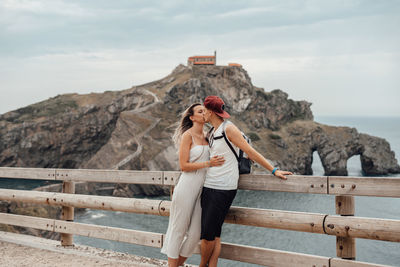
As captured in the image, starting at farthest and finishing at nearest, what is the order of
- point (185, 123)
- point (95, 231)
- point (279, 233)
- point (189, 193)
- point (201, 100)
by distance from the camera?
point (201, 100) → point (279, 233) → point (95, 231) → point (185, 123) → point (189, 193)

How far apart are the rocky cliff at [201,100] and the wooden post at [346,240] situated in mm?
83786

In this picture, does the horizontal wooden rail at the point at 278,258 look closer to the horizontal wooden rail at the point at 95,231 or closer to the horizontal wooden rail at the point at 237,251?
the horizontal wooden rail at the point at 237,251

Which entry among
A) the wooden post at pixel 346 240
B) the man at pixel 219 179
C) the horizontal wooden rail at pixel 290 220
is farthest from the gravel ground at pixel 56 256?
the wooden post at pixel 346 240

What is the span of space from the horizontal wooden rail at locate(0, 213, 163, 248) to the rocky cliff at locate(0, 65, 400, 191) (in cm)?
8110

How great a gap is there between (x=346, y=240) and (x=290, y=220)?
2.14 ft

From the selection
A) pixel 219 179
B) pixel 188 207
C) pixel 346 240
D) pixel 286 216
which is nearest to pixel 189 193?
pixel 188 207

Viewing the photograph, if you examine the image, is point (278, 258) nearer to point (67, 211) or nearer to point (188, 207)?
point (188, 207)

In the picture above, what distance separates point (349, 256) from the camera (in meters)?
4.30

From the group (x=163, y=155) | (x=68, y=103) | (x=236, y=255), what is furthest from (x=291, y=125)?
(x=236, y=255)

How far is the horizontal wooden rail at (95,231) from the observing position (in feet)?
18.3

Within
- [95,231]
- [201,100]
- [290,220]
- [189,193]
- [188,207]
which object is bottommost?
[95,231]

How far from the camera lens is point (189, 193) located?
179 inches

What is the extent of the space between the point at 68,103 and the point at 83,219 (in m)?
76.4

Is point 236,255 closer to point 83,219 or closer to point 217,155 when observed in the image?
point 217,155
